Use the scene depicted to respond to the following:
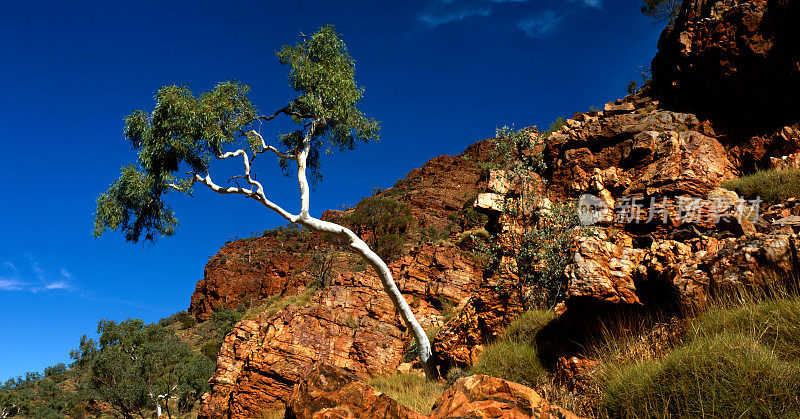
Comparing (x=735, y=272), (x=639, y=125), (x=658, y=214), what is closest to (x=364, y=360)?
(x=658, y=214)

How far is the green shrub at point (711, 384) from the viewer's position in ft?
9.72

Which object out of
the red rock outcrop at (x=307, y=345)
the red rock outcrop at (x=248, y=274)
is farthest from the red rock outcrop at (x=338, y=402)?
the red rock outcrop at (x=248, y=274)

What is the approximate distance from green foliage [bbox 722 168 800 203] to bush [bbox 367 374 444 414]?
775 centimetres

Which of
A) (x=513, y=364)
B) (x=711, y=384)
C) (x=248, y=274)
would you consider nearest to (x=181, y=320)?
(x=248, y=274)

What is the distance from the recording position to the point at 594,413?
413 centimetres

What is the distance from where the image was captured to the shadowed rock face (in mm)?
11391

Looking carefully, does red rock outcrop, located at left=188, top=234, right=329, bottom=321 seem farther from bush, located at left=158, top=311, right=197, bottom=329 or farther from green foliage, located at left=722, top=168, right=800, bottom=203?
green foliage, located at left=722, top=168, right=800, bottom=203

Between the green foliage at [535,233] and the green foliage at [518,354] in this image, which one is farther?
the green foliage at [535,233]

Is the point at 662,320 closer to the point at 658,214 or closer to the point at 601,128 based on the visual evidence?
the point at 658,214

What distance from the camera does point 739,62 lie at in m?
12.1

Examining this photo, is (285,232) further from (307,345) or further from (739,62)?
(739,62)

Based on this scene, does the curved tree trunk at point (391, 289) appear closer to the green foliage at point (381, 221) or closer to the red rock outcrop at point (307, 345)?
the red rock outcrop at point (307, 345)

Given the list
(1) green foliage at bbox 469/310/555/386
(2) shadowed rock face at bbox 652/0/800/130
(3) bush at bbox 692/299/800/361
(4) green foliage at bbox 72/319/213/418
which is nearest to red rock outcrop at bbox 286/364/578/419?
(3) bush at bbox 692/299/800/361

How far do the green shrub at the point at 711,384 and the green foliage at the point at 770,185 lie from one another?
20.6 feet
